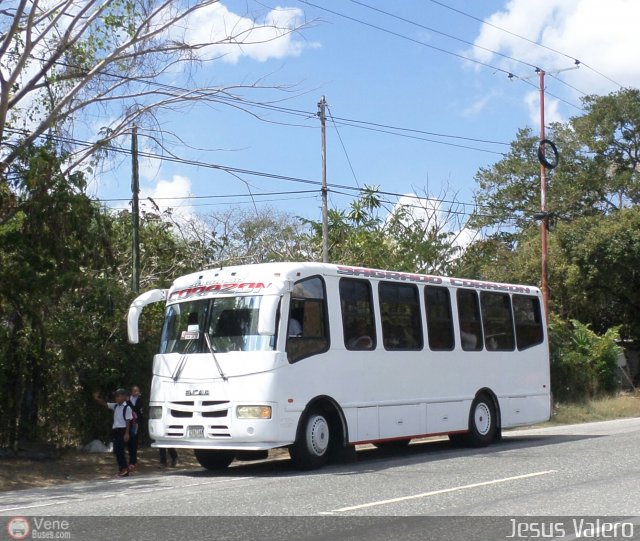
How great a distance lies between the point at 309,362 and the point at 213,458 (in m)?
2.54

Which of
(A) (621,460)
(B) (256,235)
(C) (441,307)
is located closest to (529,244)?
(B) (256,235)

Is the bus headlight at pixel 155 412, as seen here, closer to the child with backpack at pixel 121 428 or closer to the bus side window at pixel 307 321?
the child with backpack at pixel 121 428

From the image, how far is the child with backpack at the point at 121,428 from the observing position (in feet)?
50.5

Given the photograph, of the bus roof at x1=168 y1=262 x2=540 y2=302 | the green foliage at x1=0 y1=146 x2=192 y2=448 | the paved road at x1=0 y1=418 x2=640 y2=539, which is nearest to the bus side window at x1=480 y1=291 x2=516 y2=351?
the paved road at x1=0 y1=418 x2=640 y2=539

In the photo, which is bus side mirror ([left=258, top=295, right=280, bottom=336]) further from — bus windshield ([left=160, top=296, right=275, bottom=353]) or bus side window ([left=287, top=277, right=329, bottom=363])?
bus side window ([left=287, top=277, right=329, bottom=363])

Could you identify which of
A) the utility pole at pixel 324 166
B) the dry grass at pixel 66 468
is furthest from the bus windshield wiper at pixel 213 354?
the utility pole at pixel 324 166

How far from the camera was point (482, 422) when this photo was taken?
18.6m

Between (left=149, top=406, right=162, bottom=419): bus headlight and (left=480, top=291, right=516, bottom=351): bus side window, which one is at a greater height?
(left=480, top=291, right=516, bottom=351): bus side window

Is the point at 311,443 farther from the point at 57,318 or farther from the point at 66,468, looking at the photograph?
the point at 57,318

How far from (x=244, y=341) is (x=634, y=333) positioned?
27.6 meters

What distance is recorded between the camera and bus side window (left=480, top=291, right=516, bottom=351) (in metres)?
19.1

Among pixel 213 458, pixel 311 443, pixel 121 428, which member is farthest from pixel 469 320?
pixel 121 428

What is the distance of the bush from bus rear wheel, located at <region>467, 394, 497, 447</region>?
12493 millimetres

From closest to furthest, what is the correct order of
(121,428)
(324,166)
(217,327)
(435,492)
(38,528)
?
(38,528)
(435,492)
(217,327)
(121,428)
(324,166)
